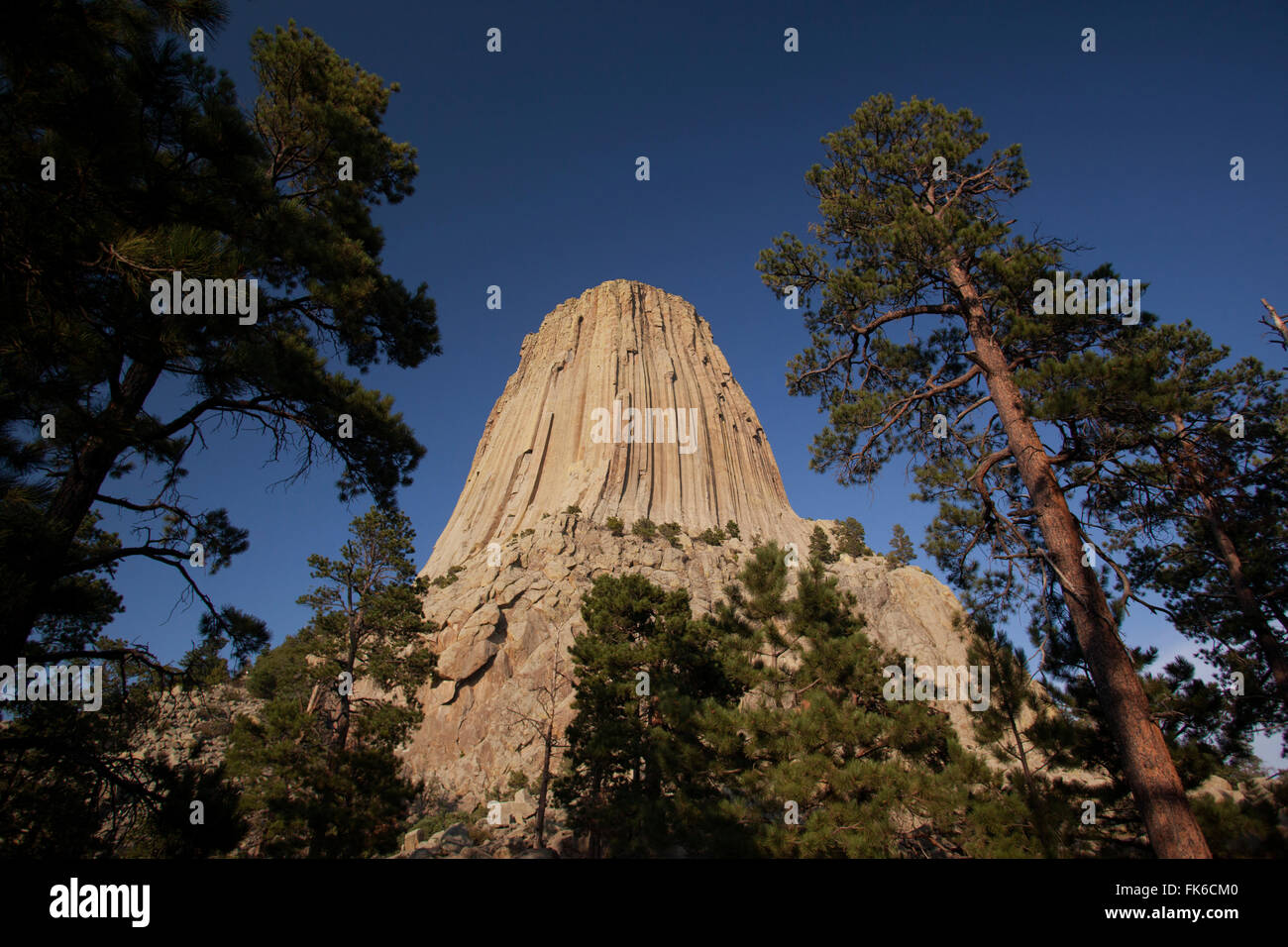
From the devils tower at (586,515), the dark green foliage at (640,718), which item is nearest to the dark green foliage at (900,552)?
the devils tower at (586,515)

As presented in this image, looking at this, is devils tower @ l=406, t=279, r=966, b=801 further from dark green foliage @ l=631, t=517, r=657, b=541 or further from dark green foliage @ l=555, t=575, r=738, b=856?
dark green foliage @ l=555, t=575, r=738, b=856

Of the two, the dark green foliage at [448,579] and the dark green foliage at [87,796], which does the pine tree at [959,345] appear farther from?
the dark green foliage at [448,579]

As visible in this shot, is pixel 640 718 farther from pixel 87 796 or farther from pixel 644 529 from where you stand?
pixel 644 529

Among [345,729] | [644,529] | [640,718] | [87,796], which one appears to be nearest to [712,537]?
[644,529]

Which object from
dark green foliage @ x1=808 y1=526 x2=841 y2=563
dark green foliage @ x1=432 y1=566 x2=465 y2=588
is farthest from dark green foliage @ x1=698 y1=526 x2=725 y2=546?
dark green foliage @ x1=432 y1=566 x2=465 y2=588
